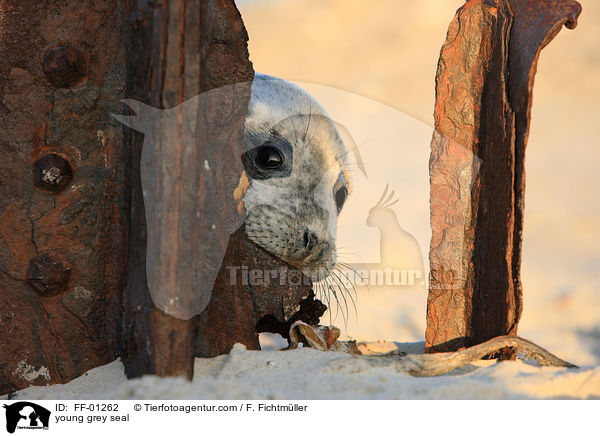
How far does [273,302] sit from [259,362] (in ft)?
1.57

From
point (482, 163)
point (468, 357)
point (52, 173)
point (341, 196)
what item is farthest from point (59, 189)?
point (341, 196)

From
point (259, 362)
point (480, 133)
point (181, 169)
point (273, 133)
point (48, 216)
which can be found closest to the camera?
point (181, 169)

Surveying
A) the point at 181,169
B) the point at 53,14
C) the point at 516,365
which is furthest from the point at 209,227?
the point at 516,365

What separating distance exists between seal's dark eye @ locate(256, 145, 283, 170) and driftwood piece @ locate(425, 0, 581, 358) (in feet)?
2.67

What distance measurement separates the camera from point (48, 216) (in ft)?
5.26

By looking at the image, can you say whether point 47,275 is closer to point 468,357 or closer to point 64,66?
point 64,66

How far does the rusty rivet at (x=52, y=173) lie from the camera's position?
5.24 feet

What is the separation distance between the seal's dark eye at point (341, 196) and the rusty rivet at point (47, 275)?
1671 mm

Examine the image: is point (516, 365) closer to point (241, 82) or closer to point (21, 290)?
point (241, 82)

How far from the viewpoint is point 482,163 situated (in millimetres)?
1921

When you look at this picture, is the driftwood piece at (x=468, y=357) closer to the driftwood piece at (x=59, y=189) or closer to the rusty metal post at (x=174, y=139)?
the rusty metal post at (x=174, y=139)
